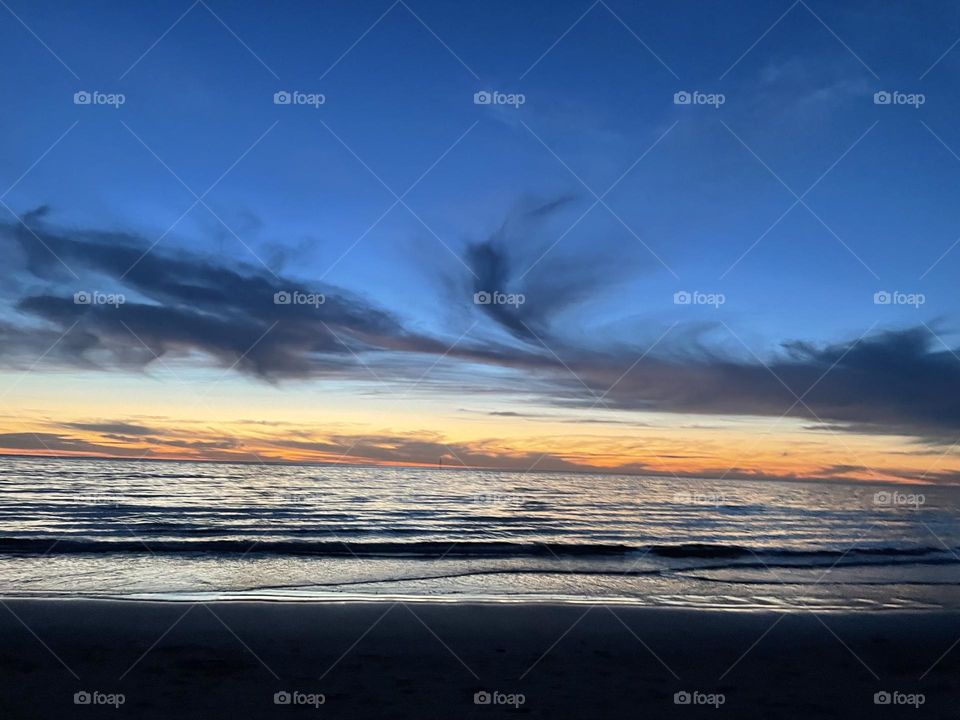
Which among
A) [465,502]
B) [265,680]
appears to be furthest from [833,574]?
[465,502]

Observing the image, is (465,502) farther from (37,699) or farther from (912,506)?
(912,506)

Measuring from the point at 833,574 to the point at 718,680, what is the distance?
1229 cm

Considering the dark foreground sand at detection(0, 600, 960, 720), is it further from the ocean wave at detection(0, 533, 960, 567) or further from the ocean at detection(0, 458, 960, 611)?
the ocean wave at detection(0, 533, 960, 567)

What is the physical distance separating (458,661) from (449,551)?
11996 mm

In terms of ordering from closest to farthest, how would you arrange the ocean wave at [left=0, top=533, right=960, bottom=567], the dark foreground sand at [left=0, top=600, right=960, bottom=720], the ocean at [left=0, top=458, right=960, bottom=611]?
1. the dark foreground sand at [left=0, top=600, right=960, bottom=720]
2. the ocean at [left=0, top=458, right=960, bottom=611]
3. the ocean wave at [left=0, top=533, right=960, bottom=567]

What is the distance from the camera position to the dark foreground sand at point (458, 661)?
760 cm

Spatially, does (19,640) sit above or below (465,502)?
below

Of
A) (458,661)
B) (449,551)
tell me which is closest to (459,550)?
(449,551)

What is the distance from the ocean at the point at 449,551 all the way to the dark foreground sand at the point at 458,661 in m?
1.73

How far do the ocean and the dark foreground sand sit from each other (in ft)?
5.67

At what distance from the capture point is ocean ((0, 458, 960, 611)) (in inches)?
585

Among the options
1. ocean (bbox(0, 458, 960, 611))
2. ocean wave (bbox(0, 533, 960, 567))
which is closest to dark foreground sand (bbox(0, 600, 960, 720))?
ocean (bbox(0, 458, 960, 611))

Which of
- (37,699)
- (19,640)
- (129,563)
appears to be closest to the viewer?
(37,699)

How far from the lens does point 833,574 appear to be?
19.0 metres
